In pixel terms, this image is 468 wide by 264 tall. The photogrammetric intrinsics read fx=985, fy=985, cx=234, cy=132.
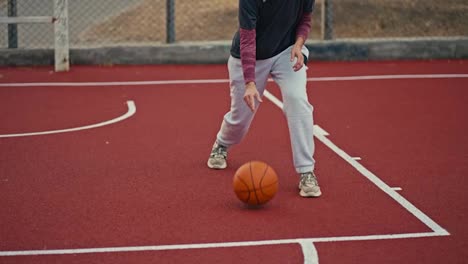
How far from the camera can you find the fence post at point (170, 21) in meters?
14.4

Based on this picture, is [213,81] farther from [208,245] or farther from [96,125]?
[208,245]

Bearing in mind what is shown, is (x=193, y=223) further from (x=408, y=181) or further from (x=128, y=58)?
(x=128, y=58)

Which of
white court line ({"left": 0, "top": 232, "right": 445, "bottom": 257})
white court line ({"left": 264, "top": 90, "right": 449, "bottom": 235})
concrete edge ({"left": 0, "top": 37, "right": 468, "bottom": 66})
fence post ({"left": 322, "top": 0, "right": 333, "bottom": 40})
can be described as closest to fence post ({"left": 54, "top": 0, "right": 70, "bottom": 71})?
concrete edge ({"left": 0, "top": 37, "right": 468, "bottom": 66})

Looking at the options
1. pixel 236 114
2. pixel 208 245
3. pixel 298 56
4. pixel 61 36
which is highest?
pixel 298 56

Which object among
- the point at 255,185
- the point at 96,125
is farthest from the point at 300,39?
the point at 96,125

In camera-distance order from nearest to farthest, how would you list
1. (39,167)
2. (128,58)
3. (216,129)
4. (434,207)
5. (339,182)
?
(434,207) → (339,182) → (39,167) → (216,129) → (128,58)

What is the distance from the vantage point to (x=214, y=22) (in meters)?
16.0

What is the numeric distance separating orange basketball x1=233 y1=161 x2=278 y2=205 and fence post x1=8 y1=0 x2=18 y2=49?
7.89 metres

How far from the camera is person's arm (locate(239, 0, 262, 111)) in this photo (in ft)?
23.2

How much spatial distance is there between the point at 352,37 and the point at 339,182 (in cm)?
806

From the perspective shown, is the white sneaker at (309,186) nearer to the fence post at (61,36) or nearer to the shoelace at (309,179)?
the shoelace at (309,179)

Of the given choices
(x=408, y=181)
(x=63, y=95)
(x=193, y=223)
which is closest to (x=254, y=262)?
(x=193, y=223)

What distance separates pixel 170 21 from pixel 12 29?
7.50 ft

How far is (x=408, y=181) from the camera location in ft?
25.9
